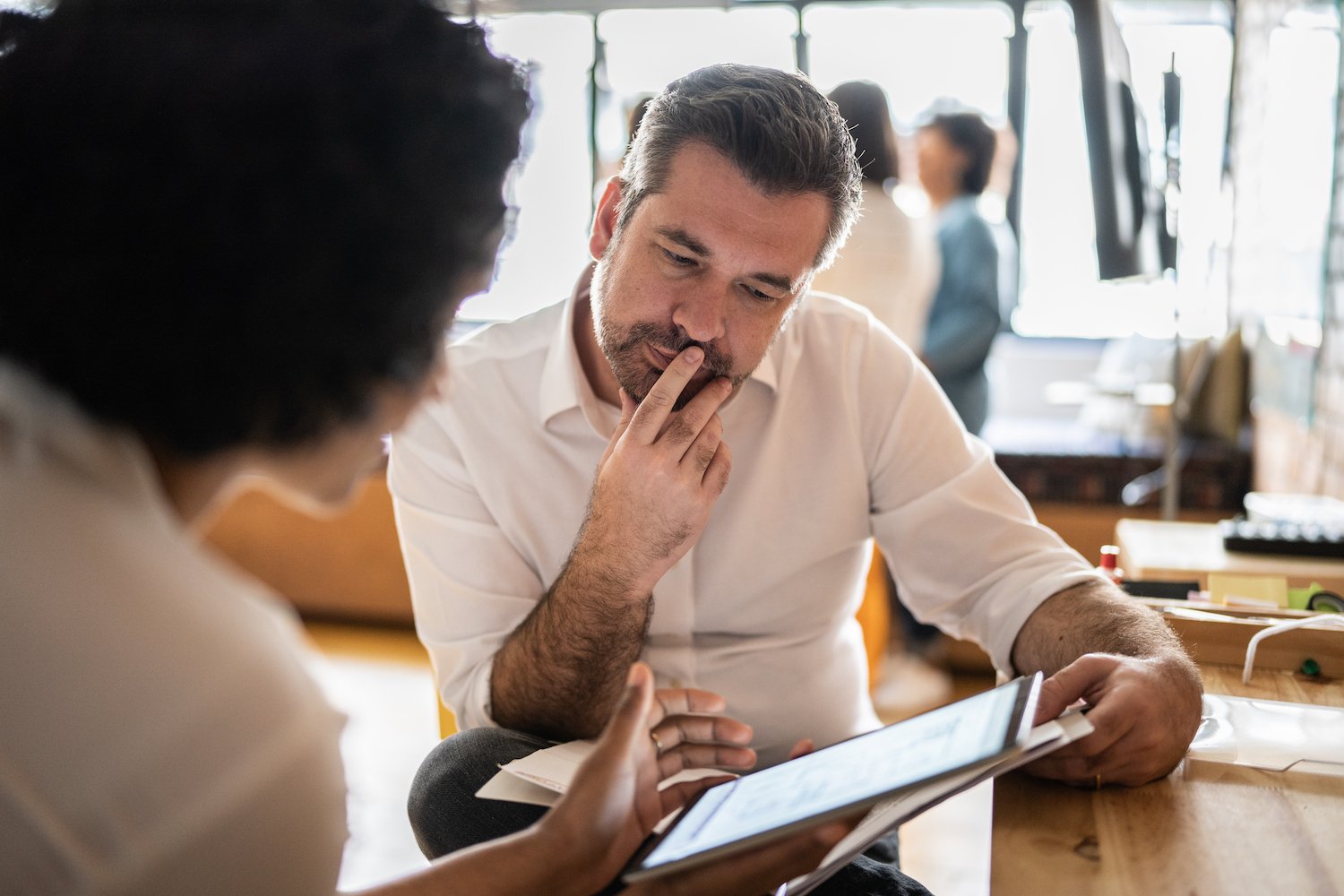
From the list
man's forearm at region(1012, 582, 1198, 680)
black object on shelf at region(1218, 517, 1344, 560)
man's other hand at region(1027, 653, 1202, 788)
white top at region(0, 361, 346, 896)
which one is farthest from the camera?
black object on shelf at region(1218, 517, 1344, 560)

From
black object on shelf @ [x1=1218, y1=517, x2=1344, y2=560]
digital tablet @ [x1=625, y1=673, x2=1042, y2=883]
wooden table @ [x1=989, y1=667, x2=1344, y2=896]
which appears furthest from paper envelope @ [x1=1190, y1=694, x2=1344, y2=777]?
black object on shelf @ [x1=1218, y1=517, x2=1344, y2=560]

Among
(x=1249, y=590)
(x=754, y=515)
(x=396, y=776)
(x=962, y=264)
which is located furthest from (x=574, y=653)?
(x=962, y=264)

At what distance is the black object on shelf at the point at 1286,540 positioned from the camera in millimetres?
1755

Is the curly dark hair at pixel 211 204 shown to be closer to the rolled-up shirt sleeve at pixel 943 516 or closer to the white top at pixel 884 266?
the rolled-up shirt sleeve at pixel 943 516

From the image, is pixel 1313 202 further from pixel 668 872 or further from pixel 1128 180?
pixel 668 872

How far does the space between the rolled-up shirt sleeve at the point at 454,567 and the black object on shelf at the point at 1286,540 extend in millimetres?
1109

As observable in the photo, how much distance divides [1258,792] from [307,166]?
84cm

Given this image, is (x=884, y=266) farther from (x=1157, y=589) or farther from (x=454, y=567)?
(x=454, y=567)

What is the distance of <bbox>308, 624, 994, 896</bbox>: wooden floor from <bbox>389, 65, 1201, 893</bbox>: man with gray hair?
1.29 ft

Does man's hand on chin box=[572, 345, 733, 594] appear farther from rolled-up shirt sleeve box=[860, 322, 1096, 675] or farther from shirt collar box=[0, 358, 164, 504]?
shirt collar box=[0, 358, 164, 504]

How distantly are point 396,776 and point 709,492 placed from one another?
68.5 inches

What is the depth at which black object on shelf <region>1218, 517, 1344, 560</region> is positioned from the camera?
175cm

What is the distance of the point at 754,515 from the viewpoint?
1.41 m

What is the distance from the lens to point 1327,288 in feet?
8.59
